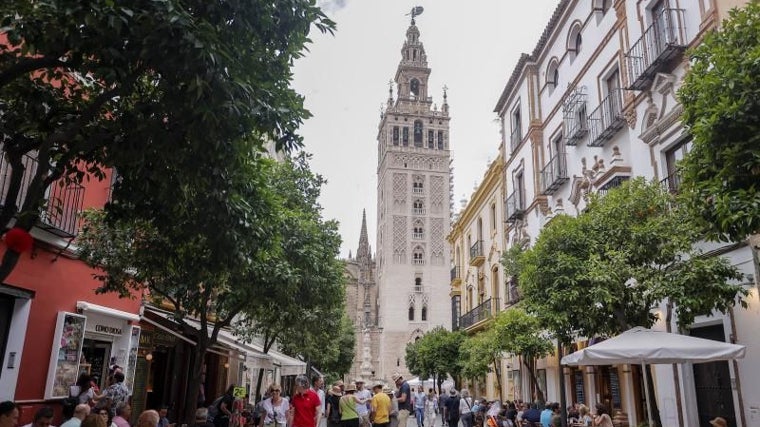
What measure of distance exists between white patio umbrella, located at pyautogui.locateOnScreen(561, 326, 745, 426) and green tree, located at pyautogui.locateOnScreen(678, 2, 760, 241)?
6.84ft

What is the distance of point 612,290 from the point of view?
10.4m

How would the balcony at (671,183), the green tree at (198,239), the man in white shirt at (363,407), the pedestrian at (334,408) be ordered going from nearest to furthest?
the green tree at (198,239), the pedestrian at (334,408), the balcony at (671,183), the man in white shirt at (363,407)

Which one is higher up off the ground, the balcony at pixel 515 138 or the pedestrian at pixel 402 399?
the balcony at pixel 515 138

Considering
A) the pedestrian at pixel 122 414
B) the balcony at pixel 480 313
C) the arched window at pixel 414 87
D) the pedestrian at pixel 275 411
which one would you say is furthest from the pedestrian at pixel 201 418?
the arched window at pixel 414 87

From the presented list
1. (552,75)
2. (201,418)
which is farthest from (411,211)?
(201,418)

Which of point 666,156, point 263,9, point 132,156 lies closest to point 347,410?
point 132,156

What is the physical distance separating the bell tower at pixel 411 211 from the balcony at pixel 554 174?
54.1m

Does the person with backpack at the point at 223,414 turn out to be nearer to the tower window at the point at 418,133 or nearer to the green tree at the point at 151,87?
the green tree at the point at 151,87

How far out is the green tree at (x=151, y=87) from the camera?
527 cm

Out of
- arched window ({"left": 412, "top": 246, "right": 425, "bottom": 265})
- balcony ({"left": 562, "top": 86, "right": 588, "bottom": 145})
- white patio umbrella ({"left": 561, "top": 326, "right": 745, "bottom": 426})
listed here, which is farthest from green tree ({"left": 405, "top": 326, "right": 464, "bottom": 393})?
arched window ({"left": 412, "top": 246, "right": 425, "bottom": 265})

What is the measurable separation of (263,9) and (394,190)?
7173 cm

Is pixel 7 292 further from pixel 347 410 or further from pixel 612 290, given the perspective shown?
pixel 612 290

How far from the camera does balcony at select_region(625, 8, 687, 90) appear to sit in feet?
41.5

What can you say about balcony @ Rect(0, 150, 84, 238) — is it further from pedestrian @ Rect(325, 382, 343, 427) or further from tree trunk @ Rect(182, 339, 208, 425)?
pedestrian @ Rect(325, 382, 343, 427)
